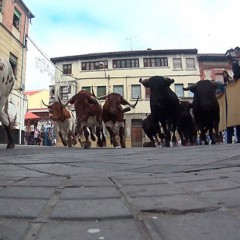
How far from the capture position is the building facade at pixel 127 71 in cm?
4209

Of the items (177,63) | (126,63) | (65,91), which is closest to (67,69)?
(65,91)

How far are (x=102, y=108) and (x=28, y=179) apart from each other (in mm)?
Result: 9203

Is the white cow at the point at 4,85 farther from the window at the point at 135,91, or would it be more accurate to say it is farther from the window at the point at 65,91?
the window at the point at 65,91

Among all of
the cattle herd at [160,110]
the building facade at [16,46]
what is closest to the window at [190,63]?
the building facade at [16,46]

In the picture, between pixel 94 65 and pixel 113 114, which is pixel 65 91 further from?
pixel 113 114

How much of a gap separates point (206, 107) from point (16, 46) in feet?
57.2

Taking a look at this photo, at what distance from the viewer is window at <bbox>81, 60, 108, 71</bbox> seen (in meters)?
43.4

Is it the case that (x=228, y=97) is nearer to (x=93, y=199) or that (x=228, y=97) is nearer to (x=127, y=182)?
(x=127, y=182)

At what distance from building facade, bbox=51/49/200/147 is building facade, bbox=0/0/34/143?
17014 millimetres

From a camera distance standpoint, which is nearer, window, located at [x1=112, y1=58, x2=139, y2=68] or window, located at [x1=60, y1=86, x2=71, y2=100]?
window, located at [x1=60, y1=86, x2=71, y2=100]

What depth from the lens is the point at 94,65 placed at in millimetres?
43719

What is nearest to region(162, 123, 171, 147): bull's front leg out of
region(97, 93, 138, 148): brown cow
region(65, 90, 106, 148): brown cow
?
region(97, 93, 138, 148): brown cow

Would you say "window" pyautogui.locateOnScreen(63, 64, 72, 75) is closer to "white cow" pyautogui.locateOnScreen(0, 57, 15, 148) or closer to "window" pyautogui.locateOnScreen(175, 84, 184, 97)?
"window" pyautogui.locateOnScreen(175, 84, 184, 97)

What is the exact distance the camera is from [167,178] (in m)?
3.13
